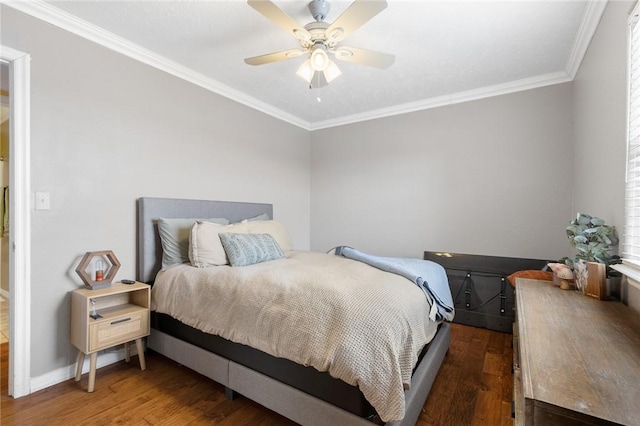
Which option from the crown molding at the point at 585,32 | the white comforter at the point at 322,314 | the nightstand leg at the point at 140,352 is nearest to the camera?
the white comforter at the point at 322,314

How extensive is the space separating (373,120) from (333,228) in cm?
164

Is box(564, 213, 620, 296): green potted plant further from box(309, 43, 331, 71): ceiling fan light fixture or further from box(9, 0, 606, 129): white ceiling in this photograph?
box(309, 43, 331, 71): ceiling fan light fixture

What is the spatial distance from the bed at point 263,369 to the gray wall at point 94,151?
0.16 meters

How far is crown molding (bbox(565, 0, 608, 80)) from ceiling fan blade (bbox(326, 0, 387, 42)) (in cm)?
147

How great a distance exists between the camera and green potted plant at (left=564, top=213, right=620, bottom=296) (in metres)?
1.56

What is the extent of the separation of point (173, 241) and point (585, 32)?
3586mm

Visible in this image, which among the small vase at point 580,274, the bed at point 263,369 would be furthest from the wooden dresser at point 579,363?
the bed at point 263,369

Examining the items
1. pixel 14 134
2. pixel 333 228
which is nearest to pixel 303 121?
pixel 333 228

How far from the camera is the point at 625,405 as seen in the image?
64 centimetres

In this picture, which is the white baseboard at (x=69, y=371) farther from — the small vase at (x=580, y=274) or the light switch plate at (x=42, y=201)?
the small vase at (x=580, y=274)

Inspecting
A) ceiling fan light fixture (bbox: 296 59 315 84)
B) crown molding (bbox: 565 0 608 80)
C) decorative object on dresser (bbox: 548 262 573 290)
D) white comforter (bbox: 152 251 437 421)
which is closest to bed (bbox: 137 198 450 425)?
white comforter (bbox: 152 251 437 421)

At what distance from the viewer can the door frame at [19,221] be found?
1.86m

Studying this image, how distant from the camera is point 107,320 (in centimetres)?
199

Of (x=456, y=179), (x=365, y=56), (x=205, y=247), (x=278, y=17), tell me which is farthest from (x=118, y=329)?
(x=456, y=179)
